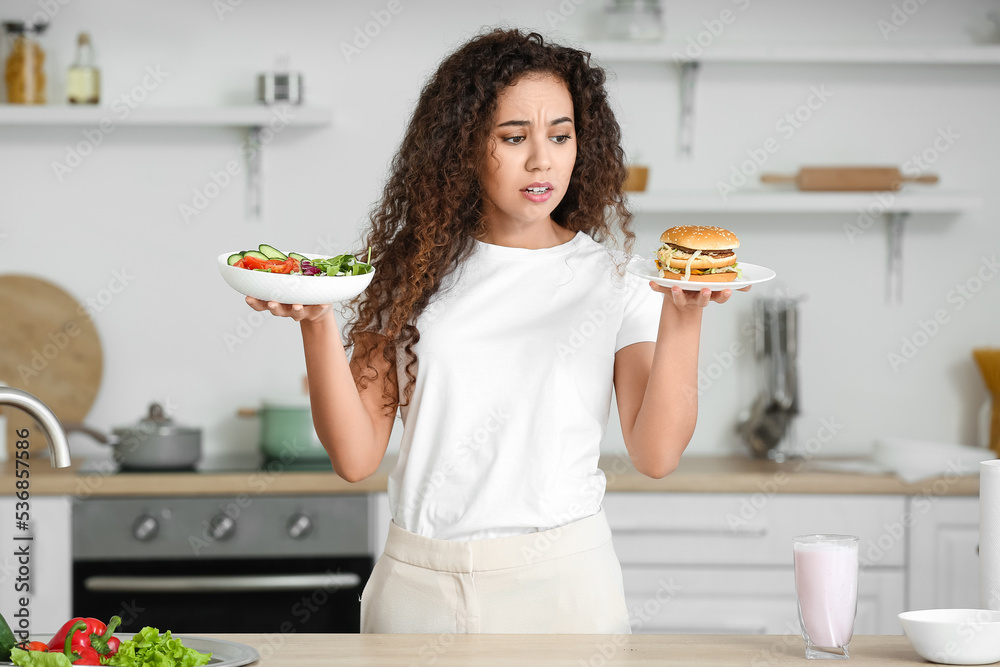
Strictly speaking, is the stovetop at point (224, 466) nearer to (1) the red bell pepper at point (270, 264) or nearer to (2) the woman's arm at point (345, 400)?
(2) the woman's arm at point (345, 400)

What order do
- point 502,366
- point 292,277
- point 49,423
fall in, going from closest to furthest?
point 49,423, point 292,277, point 502,366

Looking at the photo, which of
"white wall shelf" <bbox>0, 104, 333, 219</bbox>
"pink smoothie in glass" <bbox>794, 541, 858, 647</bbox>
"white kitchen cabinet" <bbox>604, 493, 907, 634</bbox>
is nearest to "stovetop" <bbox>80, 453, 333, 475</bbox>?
"white kitchen cabinet" <bbox>604, 493, 907, 634</bbox>

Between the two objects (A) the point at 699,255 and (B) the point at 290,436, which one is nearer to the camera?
(A) the point at 699,255

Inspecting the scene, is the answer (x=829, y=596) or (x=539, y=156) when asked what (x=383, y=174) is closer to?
(x=539, y=156)

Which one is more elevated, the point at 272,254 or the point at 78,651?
the point at 272,254

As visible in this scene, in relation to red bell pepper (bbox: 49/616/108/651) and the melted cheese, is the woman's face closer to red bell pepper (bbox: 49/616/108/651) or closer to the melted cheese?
the melted cheese

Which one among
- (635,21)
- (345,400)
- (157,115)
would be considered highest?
(635,21)

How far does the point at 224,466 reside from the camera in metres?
2.41

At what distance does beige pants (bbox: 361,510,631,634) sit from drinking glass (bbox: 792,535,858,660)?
0.32 meters

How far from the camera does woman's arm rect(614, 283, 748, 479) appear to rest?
118 cm

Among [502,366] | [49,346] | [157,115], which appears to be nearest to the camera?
[502,366]

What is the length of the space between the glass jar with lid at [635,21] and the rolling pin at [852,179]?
20.7 inches

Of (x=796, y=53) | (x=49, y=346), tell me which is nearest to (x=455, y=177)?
(x=796, y=53)

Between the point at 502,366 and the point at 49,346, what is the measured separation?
5.88ft
